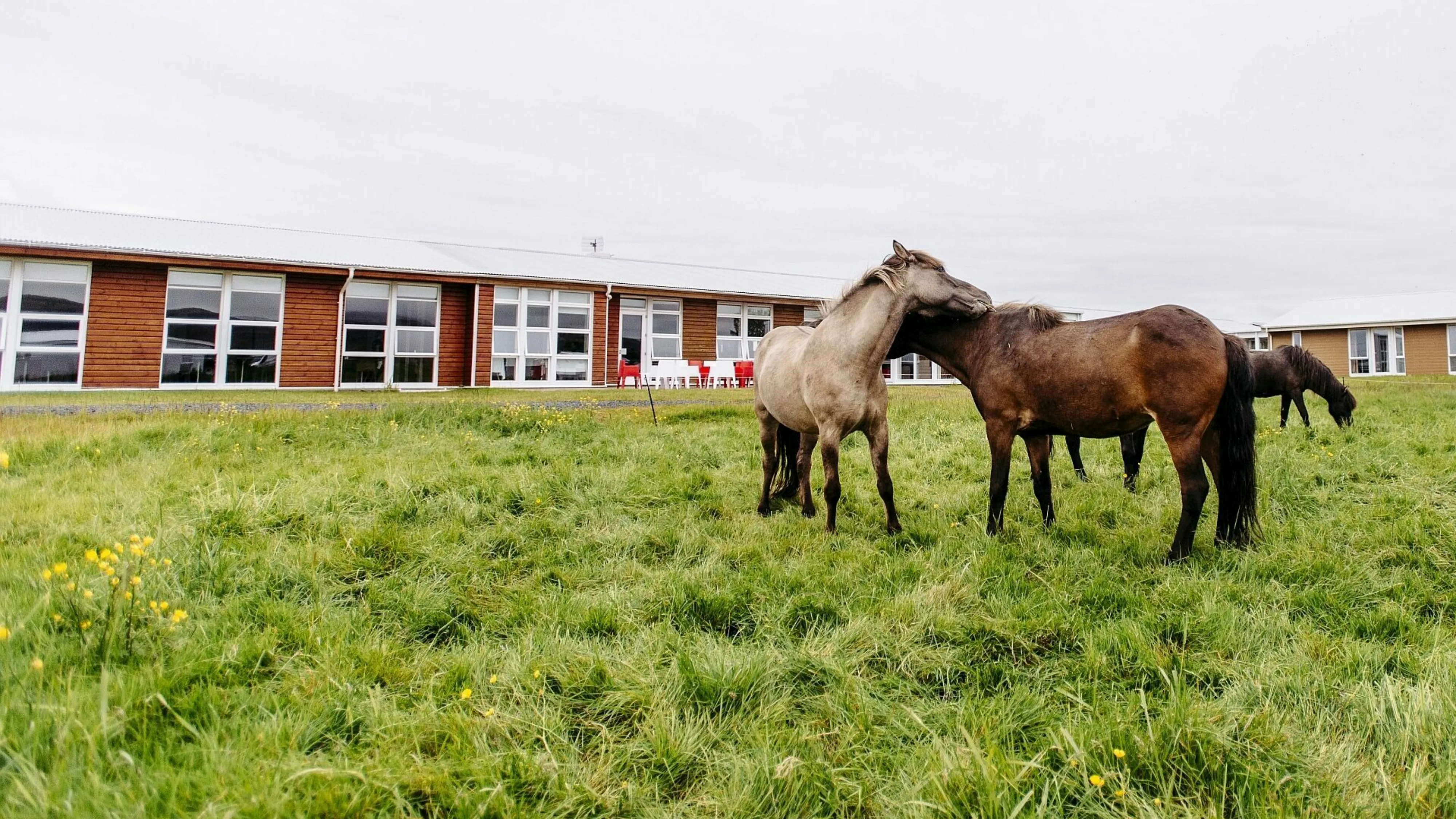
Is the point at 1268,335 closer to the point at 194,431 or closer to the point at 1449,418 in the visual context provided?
the point at 1449,418

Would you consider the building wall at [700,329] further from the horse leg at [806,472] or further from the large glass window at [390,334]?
the horse leg at [806,472]

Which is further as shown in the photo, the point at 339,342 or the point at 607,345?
the point at 607,345

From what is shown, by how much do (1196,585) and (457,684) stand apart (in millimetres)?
3706

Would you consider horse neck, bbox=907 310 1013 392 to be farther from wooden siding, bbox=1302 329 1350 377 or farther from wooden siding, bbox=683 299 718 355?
wooden siding, bbox=1302 329 1350 377

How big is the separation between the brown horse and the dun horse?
1.67 ft

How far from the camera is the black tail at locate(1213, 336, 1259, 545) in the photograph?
4.11m

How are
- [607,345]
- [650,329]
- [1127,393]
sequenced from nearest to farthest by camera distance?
[1127,393] < [607,345] < [650,329]

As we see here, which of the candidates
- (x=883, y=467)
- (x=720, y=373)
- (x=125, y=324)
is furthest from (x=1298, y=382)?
(x=125, y=324)

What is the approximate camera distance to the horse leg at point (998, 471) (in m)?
4.61

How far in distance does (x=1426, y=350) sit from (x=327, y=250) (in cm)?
4595

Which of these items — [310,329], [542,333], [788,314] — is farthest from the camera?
[788,314]

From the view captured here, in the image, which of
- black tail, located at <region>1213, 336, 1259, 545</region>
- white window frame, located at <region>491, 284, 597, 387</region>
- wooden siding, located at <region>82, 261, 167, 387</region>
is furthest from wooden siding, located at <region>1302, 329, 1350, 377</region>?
wooden siding, located at <region>82, 261, 167, 387</region>

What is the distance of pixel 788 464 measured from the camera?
6.17m

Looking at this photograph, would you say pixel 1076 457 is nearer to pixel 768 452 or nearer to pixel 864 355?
pixel 864 355
